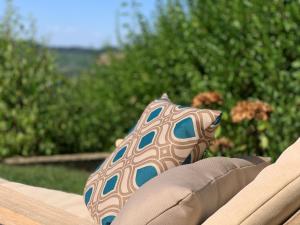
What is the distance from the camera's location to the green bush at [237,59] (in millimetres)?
5262

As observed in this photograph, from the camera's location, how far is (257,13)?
5.53 m

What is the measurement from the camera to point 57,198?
3.55 meters

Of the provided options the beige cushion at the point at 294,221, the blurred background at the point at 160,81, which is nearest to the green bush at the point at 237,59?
the blurred background at the point at 160,81

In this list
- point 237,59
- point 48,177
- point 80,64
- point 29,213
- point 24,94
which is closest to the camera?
point 29,213

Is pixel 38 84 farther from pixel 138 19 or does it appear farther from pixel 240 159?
pixel 240 159

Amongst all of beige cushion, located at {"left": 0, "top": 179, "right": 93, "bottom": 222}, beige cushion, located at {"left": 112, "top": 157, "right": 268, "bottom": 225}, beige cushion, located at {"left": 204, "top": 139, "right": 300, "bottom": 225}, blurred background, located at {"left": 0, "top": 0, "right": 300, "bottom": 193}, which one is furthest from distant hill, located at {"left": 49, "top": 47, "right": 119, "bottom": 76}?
beige cushion, located at {"left": 204, "top": 139, "right": 300, "bottom": 225}

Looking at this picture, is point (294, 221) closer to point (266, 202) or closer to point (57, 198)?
point (266, 202)

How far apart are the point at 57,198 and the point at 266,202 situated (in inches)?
61.8

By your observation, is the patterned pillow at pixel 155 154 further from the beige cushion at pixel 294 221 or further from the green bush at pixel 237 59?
the green bush at pixel 237 59

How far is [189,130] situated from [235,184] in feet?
1.28

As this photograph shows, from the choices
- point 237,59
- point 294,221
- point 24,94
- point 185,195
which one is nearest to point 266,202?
point 294,221

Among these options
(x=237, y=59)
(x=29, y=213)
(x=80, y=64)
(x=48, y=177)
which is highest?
(x=237, y=59)

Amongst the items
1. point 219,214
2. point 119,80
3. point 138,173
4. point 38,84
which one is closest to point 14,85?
point 38,84

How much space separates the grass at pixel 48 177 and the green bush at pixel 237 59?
4.56 feet
